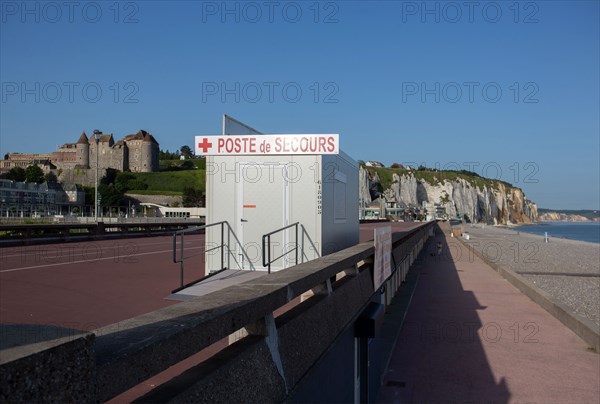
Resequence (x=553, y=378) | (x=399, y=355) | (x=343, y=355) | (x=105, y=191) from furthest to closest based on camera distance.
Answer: (x=105, y=191)
(x=399, y=355)
(x=553, y=378)
(x=343, y=355)

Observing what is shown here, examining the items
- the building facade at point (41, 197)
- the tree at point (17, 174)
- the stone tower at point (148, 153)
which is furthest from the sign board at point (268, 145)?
the stone tower at point (148, 153)

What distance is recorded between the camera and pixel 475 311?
13.3 meters

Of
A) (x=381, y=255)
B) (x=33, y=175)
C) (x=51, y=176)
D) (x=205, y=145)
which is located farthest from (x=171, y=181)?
(x=381, y=255)

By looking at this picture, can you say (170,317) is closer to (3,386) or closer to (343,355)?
(3,386)

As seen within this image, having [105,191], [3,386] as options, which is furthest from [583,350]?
[105,191]

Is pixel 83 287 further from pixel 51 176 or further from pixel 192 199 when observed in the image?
pixel 51 176

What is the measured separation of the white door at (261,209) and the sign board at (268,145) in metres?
0.32

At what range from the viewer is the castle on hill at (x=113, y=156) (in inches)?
7092

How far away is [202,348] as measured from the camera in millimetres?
2174

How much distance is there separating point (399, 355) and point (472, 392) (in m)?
2.01

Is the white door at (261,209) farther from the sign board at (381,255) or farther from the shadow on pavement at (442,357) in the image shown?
the shadow on pavement at (442,357)

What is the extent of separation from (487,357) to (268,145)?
5.25 meters

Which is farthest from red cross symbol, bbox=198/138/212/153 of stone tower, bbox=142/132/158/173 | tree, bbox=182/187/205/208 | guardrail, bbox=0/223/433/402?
stone tower, bbox=142/132/158/173

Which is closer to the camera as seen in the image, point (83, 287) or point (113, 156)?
point (83, 287)
